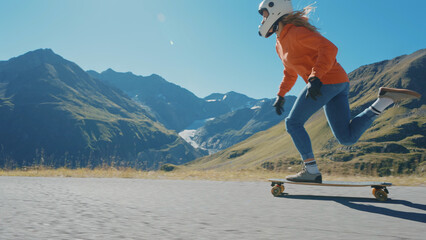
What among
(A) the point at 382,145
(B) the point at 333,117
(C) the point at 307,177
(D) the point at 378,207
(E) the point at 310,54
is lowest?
(A) the point at 382,145

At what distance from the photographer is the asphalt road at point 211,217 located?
2143 millimetres

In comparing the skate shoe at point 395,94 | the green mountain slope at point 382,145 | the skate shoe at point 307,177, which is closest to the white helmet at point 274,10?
the skate shoe at point 395,94

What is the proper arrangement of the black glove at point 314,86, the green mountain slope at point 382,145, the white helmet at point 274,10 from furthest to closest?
the green mountain slope at point 382,145 → the white helmet at point 274,10 → the black glove at point 314,86

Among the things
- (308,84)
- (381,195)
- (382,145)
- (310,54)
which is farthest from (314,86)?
(382,145)

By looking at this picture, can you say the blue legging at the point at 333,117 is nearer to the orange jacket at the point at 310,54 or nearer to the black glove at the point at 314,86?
the orange jacket at the point at 310,54

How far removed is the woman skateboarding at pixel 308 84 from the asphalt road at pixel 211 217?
833 mm

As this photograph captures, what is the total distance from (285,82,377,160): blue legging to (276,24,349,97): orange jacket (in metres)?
0.20

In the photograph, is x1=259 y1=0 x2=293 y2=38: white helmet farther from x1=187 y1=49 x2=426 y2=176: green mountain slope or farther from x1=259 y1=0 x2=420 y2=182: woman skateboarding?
x1=187 y1=49 x2=426 y2=176: green mountain slope

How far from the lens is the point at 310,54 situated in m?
4.45

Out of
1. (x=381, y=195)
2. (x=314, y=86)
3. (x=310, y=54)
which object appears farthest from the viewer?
(x=310, y=54)

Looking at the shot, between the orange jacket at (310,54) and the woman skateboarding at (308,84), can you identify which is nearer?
the orange jacket at (310,54)

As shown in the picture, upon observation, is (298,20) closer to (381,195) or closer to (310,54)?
(310,54)

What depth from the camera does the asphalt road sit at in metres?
2.14

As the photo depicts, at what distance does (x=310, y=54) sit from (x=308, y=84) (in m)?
0.59
